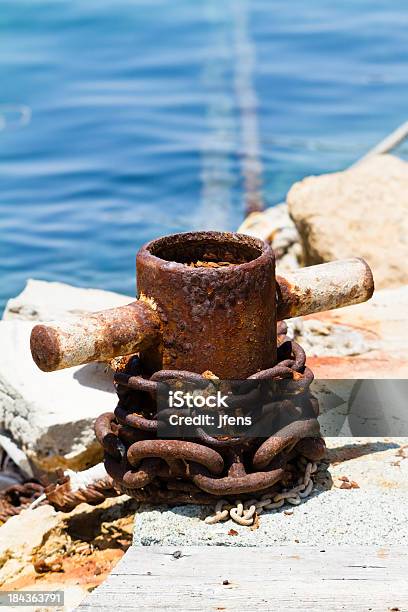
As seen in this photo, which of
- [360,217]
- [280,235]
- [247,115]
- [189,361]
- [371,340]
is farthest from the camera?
[247,115]

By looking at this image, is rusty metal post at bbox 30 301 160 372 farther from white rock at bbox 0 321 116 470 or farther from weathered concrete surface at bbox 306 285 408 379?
weathered concrete surface at bbox 306 285 408 379

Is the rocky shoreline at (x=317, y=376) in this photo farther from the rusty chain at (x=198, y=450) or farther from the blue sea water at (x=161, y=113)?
the blue sea water at (x=161, y=113)

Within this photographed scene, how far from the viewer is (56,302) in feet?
18.5

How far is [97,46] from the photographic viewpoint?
720 inches

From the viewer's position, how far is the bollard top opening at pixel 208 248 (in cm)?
358

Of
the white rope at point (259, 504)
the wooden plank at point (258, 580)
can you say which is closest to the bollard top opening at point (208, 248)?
the white rope at point (259, 504)

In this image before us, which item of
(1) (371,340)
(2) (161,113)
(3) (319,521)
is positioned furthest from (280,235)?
(2) (161,113)

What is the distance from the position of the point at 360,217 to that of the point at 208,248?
2774mm

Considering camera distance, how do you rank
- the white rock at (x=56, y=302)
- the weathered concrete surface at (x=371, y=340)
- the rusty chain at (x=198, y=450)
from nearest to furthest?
the rusty chain at (x=198, y=450) < the weathered concrete surface at (x=371, y=340) < the white rock at (x=56, y=302)

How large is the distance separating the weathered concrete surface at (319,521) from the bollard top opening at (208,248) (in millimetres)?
780

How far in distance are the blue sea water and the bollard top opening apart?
19.1 ft

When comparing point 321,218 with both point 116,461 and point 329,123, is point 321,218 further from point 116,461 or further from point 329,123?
point 329,123

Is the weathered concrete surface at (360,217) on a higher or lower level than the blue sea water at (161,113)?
higher

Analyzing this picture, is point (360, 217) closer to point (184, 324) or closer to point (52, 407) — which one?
point (52, 407)
